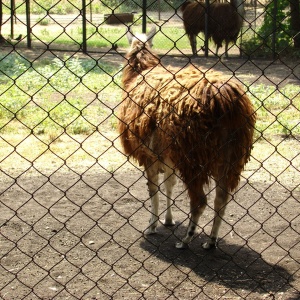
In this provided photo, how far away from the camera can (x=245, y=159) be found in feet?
16.1

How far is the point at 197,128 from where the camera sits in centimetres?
455

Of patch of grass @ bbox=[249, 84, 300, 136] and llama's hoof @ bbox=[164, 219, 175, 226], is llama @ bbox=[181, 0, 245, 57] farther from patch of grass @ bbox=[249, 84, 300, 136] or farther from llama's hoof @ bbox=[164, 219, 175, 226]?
llama's hoof @ bbox=[164, 219, 175, 226]

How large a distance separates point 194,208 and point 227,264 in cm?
50

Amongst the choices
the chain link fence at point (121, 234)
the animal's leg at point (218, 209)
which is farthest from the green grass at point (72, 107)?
the animal's leg at point (218, 209)

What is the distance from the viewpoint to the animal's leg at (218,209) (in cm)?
497

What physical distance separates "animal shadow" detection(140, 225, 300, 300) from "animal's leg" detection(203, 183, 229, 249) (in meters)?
0.06

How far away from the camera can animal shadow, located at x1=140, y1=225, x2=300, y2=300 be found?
14.5ft

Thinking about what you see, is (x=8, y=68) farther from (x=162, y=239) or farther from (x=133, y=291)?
(x=133, y=291)

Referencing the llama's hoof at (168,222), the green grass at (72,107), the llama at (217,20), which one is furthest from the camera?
the llama at (217,20)

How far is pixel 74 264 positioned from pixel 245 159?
1.52 meters

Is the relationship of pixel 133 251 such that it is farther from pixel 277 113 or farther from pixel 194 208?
pixel 277 113

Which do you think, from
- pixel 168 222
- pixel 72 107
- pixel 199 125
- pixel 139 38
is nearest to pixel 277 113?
pixel 72 107

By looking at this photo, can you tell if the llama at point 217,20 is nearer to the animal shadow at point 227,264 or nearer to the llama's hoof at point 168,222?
the llama's hoof at point 168,222

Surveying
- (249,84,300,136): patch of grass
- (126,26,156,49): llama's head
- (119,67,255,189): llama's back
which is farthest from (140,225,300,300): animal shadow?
(249,84,300,136): patch of grass
